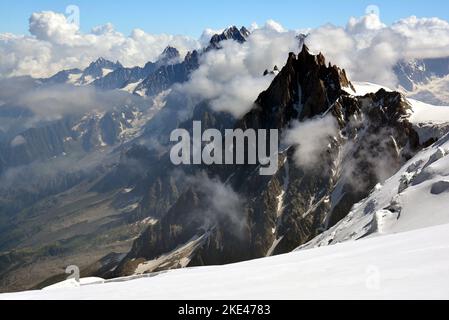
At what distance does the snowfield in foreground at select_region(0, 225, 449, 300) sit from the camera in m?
17.6

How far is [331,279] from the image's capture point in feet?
65.8

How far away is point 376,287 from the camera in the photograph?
17797 millimetres

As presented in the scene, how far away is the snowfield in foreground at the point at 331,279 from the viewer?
1758 centimetres
